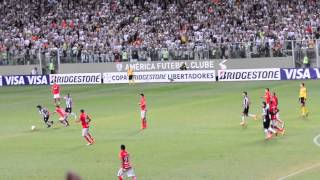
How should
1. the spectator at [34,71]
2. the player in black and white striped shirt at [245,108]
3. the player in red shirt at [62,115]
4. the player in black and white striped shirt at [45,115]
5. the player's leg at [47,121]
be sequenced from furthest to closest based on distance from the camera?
the spectator at [34,71] → the player's leg at [47,121] → the player in black and white striped shirt at [45,115] → the player in red shirt at [62,115] → the player in black and white striped shirt at [245,108]

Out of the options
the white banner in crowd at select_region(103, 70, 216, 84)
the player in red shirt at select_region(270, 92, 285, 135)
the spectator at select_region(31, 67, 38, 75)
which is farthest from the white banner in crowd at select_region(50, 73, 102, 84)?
the player in red shirt at select_region(270, 92, 285, 135)

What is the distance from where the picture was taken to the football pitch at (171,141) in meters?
24.4

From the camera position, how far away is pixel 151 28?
68.4 meters

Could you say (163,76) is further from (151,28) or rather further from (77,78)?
(77,78)

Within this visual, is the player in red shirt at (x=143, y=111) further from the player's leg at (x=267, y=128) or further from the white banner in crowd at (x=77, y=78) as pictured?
the white banner in crowd at (x=77, y=78)

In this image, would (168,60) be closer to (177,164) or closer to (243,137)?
(243,137)

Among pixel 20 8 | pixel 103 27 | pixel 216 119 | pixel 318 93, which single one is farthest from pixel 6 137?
pixel 20 8

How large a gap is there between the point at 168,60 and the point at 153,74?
6.87 ft

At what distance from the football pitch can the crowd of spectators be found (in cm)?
942

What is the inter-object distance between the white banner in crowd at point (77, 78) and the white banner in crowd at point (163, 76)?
85 cm

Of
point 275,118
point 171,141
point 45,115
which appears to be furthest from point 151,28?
point 275,118

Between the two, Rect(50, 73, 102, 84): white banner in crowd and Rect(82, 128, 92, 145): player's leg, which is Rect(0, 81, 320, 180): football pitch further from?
Rect(50, 73, 102, 84): white banner in crowd

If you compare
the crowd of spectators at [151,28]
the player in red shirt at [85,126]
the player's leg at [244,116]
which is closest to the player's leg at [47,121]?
the player in red shirt at [85,126]

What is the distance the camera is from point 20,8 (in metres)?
77.6
